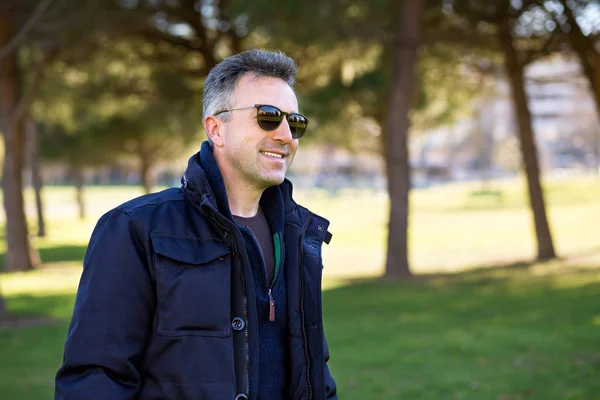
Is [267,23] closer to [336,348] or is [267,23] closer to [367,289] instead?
[367,289]

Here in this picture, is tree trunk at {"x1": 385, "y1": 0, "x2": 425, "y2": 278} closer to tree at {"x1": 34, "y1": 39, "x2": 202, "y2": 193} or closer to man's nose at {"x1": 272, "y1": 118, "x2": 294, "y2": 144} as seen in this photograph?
tree at {"x1": 34, "y1": 39, "x2": 202, "y2": 193}

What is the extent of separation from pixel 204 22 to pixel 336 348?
1060cm

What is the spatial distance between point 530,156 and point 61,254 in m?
13.2

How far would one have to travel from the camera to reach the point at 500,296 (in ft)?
41.6

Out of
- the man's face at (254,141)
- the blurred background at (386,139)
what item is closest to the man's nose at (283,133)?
the man's face at (254,141)

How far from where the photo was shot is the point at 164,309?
2254 millimetres

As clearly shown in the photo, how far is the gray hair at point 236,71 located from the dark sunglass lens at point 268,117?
0.10 m

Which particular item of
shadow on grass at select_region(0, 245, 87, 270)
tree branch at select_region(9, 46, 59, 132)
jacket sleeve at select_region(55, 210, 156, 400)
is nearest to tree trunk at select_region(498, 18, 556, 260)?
tree branch at select_region(9, 46, 59, 132)

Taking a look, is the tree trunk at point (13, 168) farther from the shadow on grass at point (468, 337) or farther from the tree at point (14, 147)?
the shadow on grass at point (468, 337)

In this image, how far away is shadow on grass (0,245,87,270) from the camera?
22438mm

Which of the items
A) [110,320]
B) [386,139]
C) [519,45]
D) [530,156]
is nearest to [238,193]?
[110,320]

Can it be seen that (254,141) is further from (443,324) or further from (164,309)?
(443,324)

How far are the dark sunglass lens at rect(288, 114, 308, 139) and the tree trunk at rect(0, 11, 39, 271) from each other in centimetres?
1559

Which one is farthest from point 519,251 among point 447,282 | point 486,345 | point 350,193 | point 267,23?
point 350,193
